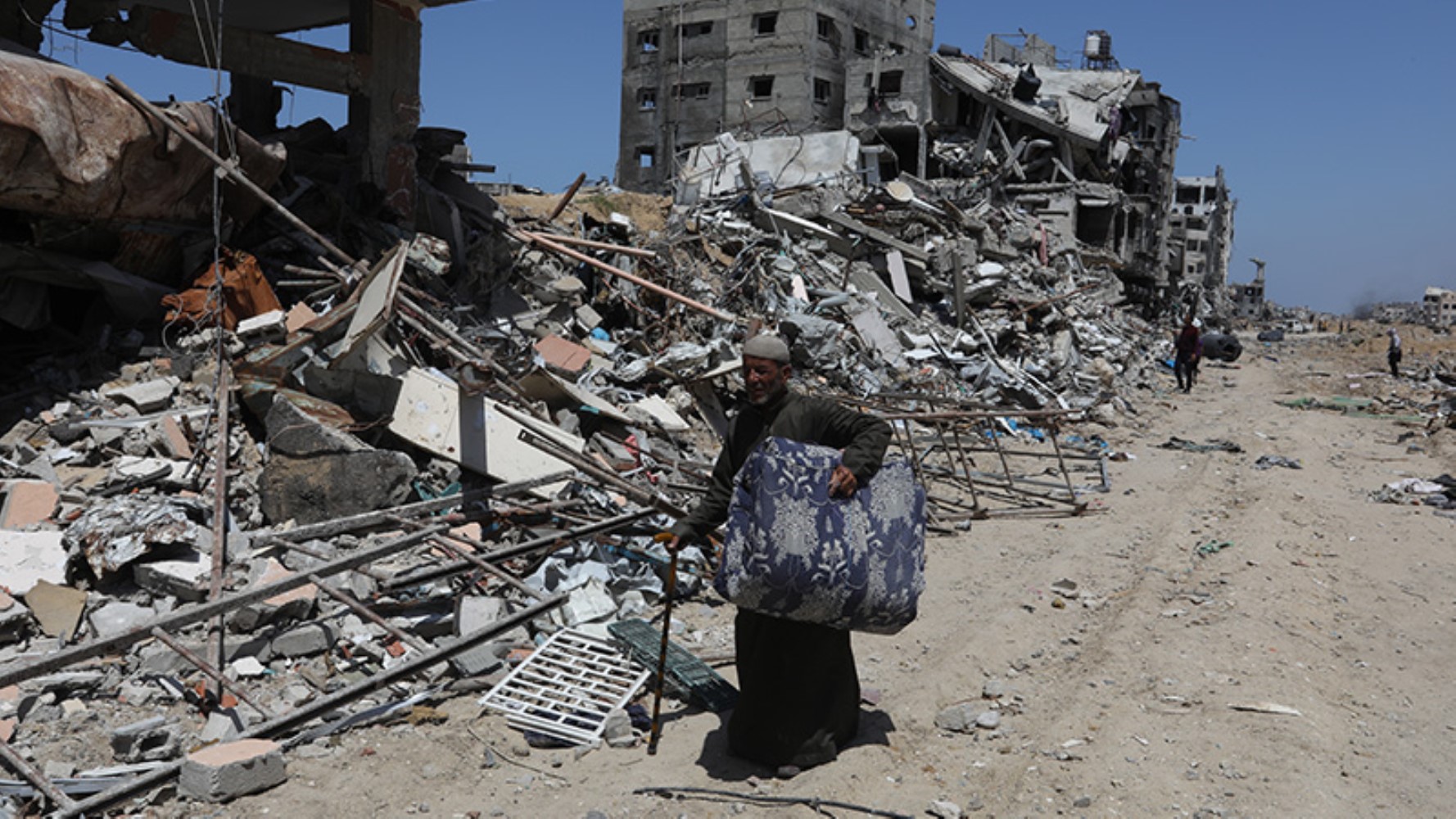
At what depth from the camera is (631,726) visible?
457 centimetres

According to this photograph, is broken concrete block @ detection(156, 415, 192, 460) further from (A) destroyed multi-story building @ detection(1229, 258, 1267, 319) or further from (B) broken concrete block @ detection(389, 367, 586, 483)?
(A) destroyed multi-story building @ detection(1229, 258, 1267, 319)

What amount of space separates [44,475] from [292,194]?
13.1 ft

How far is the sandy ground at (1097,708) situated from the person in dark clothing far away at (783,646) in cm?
13

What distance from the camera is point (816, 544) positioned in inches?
145

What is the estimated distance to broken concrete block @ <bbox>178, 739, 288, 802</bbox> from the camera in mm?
3861

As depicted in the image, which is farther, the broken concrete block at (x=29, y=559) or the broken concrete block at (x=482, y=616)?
the broken concrete block at (x=29, y=559)

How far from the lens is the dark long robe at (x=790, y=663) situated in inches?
157

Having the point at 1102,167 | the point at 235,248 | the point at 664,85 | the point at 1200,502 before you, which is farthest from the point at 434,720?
the point at 664,85

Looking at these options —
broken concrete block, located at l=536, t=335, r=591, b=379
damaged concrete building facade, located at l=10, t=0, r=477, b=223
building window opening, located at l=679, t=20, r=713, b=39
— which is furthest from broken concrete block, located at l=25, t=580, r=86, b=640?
building window opening, located at l=679, t=20, r=713, b=39

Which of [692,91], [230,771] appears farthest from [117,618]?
[692,91]

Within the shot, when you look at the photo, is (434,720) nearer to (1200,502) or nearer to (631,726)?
(631,726)

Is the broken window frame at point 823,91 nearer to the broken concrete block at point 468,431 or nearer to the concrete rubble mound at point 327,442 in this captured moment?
the concrete rubble mound at point 327,442

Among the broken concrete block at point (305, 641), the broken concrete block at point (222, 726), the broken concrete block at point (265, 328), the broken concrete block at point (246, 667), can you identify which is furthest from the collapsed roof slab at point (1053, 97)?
the broken concrete block at point (222, 726)

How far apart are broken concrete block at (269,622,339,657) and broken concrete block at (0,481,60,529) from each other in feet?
8.11
